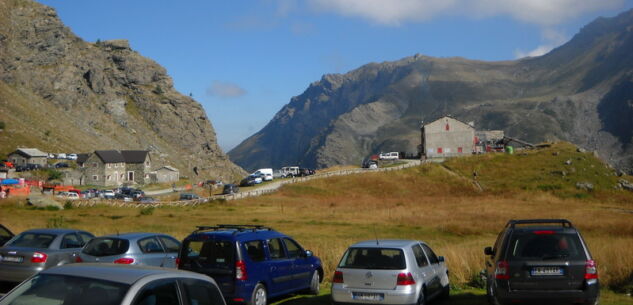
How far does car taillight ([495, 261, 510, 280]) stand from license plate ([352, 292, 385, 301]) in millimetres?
2360

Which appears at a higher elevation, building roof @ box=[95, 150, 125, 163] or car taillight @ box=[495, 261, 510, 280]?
building roof @ box=[95, 150, 125, 163]

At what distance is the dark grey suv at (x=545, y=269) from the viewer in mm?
11805

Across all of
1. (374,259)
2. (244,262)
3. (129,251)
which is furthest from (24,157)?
(374,259)

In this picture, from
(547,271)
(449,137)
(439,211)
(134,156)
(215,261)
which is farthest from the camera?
(134,156)

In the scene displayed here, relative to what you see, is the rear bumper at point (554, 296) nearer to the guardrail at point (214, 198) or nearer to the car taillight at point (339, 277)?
the car taillight at point (339, 277)

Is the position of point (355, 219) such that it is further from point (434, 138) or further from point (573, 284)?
point (434, 138)

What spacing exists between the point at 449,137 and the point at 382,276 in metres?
99.1

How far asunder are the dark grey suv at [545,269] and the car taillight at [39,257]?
11663 mm

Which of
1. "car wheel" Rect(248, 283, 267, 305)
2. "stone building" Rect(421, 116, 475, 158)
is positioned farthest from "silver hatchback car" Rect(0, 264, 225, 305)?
"stone building" Rect(421, 116, 475, 158)

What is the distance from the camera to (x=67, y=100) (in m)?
167

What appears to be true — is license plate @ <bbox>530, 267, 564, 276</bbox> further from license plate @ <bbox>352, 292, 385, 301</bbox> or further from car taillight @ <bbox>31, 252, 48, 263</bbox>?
car taillight @ <bbox>31, 252, 48, 263</bbox>

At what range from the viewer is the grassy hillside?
24611mm

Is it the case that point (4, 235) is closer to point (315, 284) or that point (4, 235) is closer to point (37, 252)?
point (37, 252)

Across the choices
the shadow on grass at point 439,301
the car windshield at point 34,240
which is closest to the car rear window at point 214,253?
the shadow on grass at point 439,301
